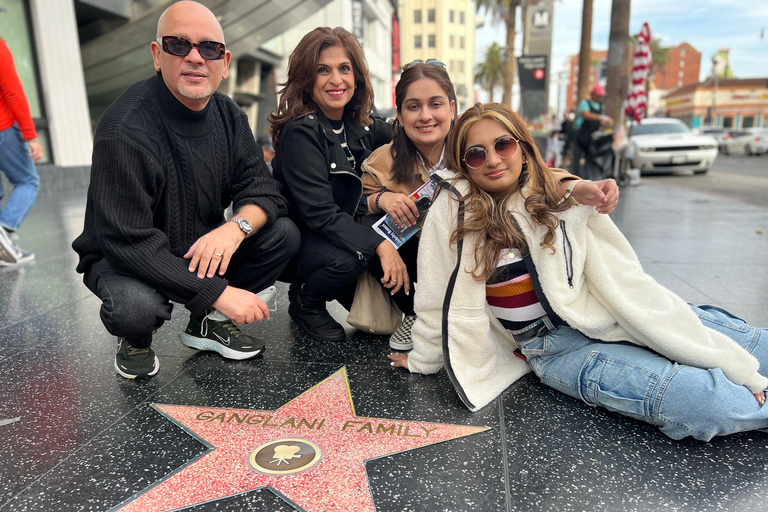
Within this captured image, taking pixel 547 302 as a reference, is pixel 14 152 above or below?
above

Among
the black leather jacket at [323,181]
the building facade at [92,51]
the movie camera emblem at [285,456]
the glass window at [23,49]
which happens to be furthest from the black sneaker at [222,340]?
the glass window at [23,49]

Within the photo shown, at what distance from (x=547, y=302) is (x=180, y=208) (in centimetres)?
162

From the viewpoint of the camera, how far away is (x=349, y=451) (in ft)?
5.92

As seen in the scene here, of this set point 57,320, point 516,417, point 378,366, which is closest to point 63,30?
point 57,320

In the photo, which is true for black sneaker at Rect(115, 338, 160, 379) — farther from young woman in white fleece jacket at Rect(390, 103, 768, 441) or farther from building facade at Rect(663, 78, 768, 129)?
building facade at Rect(663, 78, 768, 129)

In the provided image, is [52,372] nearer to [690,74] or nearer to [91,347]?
[91,347]

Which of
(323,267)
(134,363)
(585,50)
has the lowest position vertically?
(134,363)

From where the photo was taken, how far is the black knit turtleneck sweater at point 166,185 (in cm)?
211

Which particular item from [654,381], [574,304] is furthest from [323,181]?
[654,381]

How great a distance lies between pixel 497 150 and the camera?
6.75ft

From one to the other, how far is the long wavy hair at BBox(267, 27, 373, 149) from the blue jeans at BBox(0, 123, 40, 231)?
3.40 metres

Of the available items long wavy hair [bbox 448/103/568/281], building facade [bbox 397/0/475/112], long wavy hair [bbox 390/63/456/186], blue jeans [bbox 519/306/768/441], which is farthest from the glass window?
building facade [bbox 397/0/475/112]

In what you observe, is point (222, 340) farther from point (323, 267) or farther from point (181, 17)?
point (181, 17)

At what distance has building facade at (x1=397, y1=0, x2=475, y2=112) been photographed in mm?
70812
